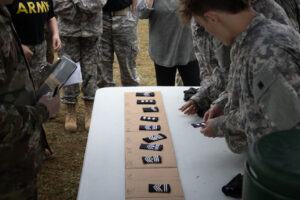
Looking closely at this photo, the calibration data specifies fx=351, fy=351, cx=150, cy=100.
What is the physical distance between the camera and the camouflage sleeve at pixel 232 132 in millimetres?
1439

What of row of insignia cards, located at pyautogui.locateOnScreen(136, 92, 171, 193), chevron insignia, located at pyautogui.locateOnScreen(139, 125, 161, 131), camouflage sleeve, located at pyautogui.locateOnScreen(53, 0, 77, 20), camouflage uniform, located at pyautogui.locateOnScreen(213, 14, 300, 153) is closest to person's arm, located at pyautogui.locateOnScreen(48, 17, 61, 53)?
camouflage sleeve, located at pyautogui.locateOnScreen(53, 0, 77, 20)

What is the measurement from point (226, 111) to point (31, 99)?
2.77 feet

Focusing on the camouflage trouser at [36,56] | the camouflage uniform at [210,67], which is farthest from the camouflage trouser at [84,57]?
the camouflage uniform at [210,67]

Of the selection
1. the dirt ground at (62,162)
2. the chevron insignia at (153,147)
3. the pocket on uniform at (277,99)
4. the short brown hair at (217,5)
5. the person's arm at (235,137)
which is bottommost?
the dirt ground at (62,162)

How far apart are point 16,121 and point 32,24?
1654mm

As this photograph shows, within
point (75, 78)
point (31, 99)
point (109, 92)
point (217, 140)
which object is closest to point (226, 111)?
point (217, 140)

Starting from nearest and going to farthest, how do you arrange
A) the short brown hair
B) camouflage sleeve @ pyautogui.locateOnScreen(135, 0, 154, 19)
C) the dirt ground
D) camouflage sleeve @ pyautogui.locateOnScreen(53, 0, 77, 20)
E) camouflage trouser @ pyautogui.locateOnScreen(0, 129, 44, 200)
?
the short brown hair < camouflage trouser @ pyautogui.locateOnScreen(0, 129, 44, 200) < the dirt ground < camouflage sleeve @ pyautogui.locateOnScreen(135, 0, 154, 19) < camouflage sleeve @ pyautogui.locateOnScreen(53, 0, 77, 20)

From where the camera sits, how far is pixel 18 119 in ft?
4.28

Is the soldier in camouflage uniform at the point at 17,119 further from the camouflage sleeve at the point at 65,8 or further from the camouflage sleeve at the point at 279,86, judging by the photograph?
the camouflage sleeve at the point at 65,8

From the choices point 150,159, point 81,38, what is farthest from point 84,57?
point 150,159

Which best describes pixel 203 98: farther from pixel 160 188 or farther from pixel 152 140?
pixel 160 188

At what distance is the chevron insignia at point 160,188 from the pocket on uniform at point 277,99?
0.53m

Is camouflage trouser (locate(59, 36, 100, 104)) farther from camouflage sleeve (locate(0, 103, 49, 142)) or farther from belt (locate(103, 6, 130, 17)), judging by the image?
camouflage sleeve (locate(0, 103, 49, 142))

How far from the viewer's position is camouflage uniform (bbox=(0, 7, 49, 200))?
1.30 m
